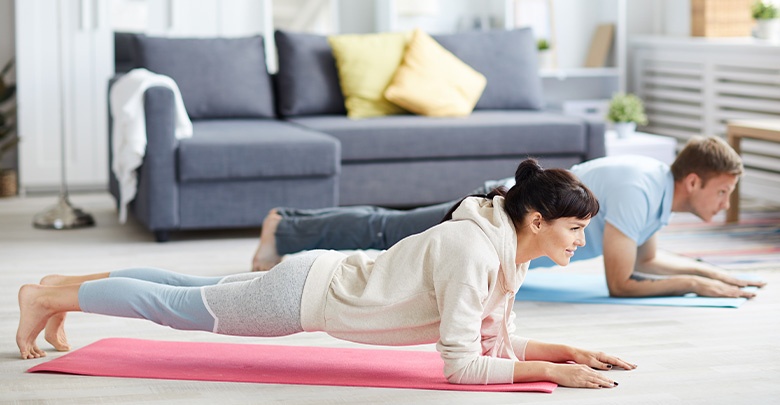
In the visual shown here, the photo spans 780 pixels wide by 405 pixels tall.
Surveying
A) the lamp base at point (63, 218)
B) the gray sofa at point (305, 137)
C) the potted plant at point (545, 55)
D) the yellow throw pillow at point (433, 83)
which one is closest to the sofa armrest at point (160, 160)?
the gray sofa at point (305, 137)

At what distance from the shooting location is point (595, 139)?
5.16 meters

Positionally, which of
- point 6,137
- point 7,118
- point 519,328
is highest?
point 7,118

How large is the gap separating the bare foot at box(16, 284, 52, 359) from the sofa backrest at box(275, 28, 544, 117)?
2840 millimetres

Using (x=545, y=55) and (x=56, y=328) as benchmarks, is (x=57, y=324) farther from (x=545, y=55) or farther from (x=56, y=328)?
(x=545, y=55)

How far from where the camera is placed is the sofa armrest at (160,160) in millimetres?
4453

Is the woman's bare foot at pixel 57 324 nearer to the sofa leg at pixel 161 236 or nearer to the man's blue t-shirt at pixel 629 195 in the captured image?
the man's blue t-shirt at pixel 629 195

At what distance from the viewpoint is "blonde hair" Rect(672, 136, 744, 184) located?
328 cm

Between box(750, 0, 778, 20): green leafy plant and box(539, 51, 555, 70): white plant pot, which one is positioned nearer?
box(750, 0, 778, 20): green leafy plant

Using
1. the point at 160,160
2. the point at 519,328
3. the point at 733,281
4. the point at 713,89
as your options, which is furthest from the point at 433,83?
the point at 519,328

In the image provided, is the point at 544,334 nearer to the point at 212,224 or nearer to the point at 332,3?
the point at 212,224

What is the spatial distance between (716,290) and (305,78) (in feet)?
8.54

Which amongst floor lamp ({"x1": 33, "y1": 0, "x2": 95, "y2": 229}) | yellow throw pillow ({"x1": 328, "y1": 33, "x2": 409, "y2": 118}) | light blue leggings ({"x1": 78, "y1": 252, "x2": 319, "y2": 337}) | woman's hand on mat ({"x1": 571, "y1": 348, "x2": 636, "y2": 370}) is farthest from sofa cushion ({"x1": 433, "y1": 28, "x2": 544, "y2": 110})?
light blue leggings ({"x1": 78, "y1": 252, "x2": 319, "y2": 337})

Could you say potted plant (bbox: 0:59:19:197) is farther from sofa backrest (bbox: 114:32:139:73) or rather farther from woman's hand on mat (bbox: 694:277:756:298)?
woman's hand on mat (bbox: 694:277:756:298)

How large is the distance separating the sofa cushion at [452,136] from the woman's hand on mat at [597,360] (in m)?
2.42
